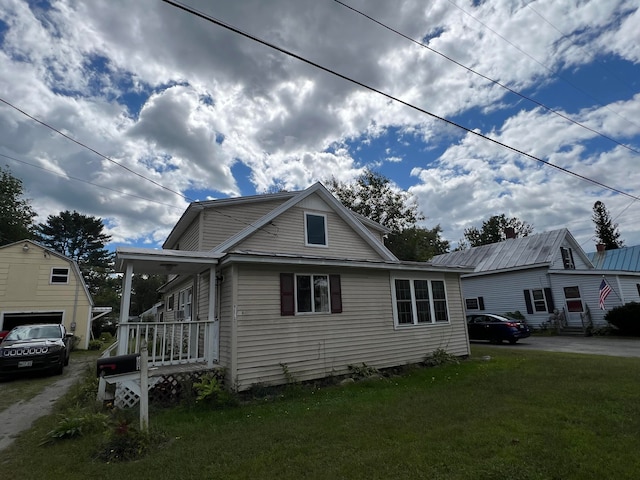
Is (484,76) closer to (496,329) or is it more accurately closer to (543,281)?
(496,329)

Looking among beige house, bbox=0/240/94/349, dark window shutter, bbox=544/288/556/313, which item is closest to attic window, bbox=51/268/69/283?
beige house, bbox=0/240/94/349

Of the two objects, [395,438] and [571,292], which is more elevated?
[571,292]

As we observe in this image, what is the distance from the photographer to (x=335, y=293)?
29.8ft

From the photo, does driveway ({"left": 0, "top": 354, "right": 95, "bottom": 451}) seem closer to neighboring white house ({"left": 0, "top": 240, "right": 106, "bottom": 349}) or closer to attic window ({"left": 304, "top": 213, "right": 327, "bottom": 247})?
attic window ({"left": 304, "top": 213, "right": 327, "bottom": 247})

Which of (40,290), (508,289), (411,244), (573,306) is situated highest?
(411,244)

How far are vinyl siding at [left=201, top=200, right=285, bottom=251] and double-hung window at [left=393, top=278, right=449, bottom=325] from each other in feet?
18.3


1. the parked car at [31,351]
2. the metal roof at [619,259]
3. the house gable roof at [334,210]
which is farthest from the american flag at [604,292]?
the parked car at [31,351]

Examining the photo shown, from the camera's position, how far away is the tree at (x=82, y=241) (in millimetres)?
42000

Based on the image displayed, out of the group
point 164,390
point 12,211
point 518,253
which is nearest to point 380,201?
point 518,253

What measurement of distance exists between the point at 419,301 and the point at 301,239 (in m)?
4.38

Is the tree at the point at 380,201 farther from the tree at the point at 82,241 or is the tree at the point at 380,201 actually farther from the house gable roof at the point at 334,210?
the tree at the point at 82,241

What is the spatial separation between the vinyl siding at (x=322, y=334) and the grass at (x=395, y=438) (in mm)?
868

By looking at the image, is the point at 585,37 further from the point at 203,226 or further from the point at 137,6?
the point at 203,226

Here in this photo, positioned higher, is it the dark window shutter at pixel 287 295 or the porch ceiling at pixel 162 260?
the porch ceiling at pixel 162 260
